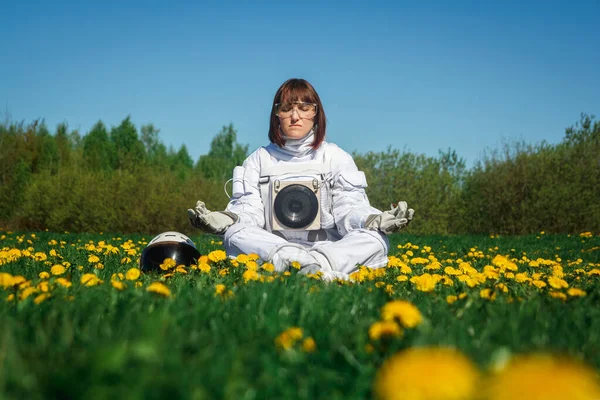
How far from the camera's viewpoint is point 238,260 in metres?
3.48

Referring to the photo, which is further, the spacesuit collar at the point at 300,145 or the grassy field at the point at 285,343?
the spacesuit collar at the point at 300,145

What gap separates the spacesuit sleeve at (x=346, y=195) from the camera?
4969 mm

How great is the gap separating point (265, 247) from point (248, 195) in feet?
3.18

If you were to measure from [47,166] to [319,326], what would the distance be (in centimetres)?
2380

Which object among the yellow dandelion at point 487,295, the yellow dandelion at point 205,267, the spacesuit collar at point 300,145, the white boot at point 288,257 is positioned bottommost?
the yellow dandelion at point 487,295

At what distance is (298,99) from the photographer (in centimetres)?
509

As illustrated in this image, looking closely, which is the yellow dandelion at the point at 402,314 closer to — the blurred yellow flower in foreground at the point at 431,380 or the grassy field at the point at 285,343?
the grassy field at the point at 285,343

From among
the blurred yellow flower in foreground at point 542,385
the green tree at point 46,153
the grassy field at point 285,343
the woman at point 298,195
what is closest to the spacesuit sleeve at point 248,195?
the woman at point 298,195

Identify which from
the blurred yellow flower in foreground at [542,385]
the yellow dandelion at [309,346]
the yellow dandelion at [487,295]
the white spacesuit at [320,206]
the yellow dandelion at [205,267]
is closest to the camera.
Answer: the blurred yellow flower in foreground at [542,385]

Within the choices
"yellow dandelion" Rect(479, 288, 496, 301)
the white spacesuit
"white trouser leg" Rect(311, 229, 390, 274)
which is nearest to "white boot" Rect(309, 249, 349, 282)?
"white trouser leg" Rect(311, 229, 390, 274)

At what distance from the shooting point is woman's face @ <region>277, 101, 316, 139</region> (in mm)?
5105

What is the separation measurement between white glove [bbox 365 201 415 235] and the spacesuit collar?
117 cm

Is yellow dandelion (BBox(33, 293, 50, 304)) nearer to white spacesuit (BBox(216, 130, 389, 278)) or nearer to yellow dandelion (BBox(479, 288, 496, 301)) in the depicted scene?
yellow dandelion (BBox(479, 288, 496, 301))

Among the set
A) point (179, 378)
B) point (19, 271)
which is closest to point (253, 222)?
point (19, 271)
